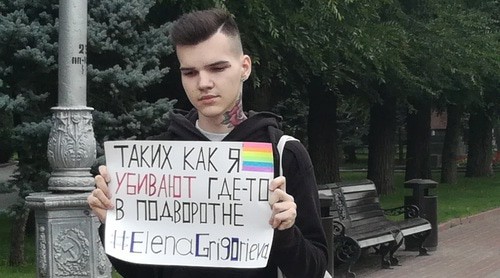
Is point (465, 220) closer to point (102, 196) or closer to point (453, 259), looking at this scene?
point (453, 259)

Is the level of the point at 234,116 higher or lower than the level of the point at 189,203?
higher

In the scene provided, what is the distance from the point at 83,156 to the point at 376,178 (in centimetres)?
1837

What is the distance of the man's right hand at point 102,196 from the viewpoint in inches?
111

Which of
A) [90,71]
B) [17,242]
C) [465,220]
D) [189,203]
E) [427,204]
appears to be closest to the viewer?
[189,203]

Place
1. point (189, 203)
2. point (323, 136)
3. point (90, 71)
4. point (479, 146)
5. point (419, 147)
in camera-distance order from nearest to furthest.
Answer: point (189, 203) < point (90, 71) < point (323, 136) < point (419, 147) < point (479, 146)

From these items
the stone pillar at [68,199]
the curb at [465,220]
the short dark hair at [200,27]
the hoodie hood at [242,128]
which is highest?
the short dark hair at [200,27]

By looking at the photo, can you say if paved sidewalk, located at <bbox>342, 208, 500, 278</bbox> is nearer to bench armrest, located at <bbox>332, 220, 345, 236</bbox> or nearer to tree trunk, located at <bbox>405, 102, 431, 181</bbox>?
bench armrest, located at <bbox>332, 220, 345, 236</bbox>

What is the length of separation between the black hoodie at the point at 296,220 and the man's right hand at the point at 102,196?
0.16 metres

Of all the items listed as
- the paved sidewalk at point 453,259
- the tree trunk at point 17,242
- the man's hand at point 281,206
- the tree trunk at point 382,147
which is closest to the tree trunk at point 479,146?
the tree trunk at point 382,147

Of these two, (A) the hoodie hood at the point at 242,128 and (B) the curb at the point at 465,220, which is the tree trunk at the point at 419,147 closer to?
(B) the curb at the point at 465,220

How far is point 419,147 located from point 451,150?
3.07 metres

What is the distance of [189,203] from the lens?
9.30ft

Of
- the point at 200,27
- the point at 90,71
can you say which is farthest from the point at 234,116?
the point at 90,71

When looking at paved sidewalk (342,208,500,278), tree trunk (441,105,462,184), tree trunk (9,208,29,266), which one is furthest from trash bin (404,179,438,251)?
tree trunk (441,105,462,184)
